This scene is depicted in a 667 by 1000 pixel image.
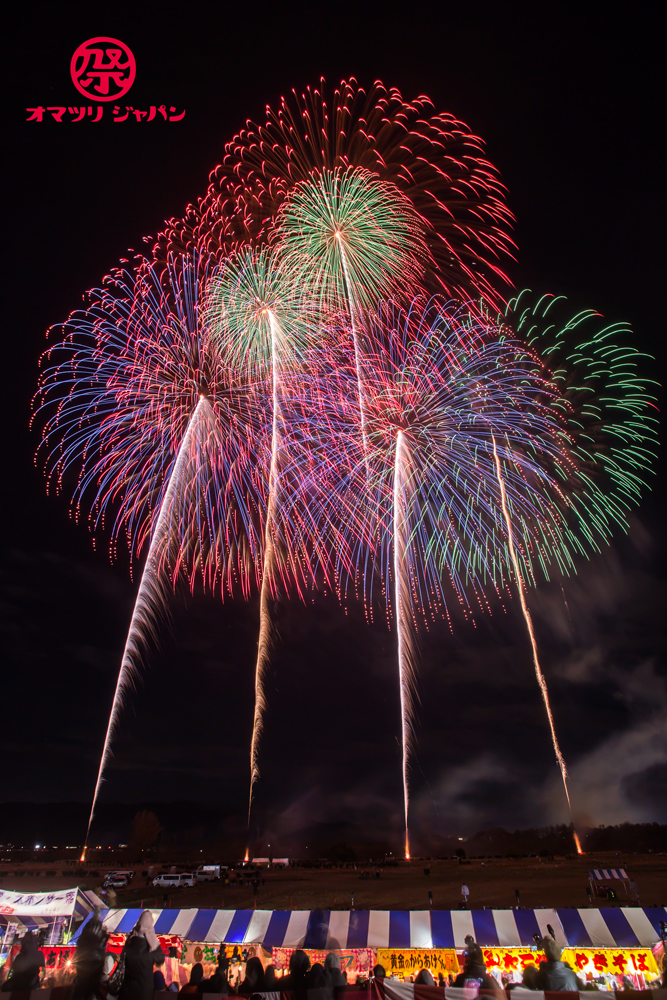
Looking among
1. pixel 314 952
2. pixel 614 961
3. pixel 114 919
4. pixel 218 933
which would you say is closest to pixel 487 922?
pixel 614 961

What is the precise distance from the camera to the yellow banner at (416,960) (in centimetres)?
1218

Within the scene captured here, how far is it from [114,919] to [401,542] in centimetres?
1400

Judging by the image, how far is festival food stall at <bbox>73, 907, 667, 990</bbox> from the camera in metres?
11.8

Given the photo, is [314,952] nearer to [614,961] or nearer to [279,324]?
[614,961]

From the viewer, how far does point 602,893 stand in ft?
80.6

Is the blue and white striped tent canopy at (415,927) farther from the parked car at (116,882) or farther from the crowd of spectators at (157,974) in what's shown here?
the parked car at (116,882)

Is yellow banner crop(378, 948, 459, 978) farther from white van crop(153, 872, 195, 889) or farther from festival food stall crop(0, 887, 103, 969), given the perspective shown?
white van crop(153, 872, 195, 889)

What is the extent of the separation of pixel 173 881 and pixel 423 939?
29.6 meters

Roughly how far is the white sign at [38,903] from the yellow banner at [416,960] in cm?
698

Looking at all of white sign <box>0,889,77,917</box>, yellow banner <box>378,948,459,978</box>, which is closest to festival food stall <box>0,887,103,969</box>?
white sign <box>0,889,77,917</box>

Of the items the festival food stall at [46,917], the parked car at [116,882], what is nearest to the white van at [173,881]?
the parked car at [116,882]

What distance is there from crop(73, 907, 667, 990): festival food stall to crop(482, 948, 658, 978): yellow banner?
2 cm

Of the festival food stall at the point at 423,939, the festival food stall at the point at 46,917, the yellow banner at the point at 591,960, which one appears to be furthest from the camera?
the festival food stall at the point at 46,917

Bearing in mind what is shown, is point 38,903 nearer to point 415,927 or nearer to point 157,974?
point 157,974
